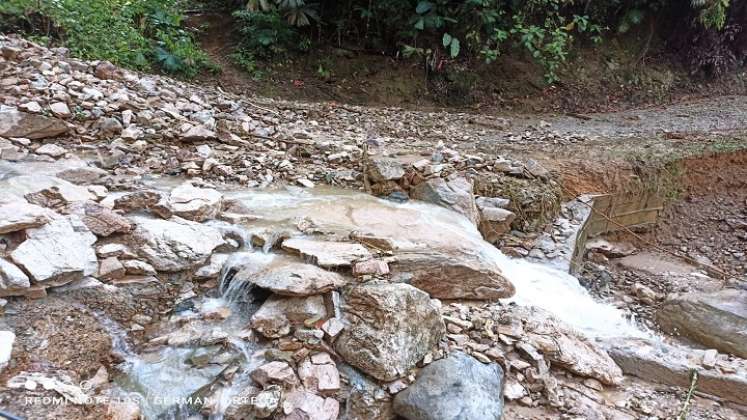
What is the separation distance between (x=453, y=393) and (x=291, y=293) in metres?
1.05

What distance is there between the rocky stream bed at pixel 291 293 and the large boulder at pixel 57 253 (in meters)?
0.01

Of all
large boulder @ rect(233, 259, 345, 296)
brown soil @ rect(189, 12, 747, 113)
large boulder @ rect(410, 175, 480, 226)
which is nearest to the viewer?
large boulder @ rect(233, 259, 345, 296)

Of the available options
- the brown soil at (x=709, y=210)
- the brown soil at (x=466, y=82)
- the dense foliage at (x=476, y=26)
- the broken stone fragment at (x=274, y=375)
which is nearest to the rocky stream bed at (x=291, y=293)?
the broken stone fragment at (x=274, y=375)

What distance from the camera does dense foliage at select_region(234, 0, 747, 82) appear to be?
800 cm

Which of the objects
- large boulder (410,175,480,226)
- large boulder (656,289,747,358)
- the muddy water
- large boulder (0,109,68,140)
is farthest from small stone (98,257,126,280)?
large boulder (656,289,747,358)

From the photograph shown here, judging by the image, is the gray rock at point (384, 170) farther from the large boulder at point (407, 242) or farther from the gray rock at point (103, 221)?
the gray rock at point (103, 221)

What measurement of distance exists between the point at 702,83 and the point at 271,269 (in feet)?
32.7

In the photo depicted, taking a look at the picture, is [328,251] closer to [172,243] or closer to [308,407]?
[172,243]

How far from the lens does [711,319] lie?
3.65 m

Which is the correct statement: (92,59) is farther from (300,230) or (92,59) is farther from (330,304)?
(330,304)

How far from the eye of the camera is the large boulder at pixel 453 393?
243 centimetres

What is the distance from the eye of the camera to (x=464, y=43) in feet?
27.9

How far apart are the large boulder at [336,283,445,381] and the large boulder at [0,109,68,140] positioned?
3324 mm

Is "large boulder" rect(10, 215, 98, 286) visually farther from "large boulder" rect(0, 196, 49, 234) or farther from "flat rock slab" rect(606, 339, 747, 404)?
"flat rock slab" rect(606, 339, 747, 404)
